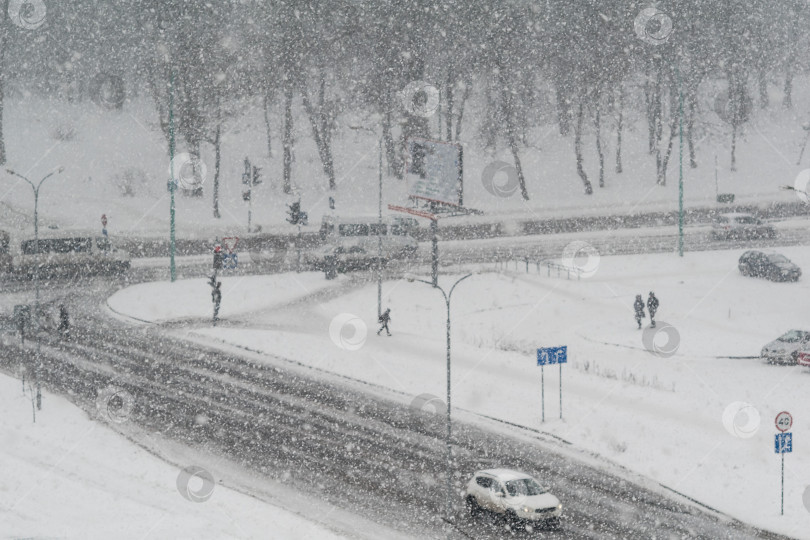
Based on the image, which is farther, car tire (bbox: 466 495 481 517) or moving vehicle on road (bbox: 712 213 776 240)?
moving vehicle on road (bbox: 712 213 776 240)

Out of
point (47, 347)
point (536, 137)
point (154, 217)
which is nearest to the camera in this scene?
point (47, 347)

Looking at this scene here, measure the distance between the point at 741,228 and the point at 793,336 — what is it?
A: 18912 millimetres

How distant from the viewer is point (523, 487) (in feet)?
63.2

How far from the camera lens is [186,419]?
2633 cm

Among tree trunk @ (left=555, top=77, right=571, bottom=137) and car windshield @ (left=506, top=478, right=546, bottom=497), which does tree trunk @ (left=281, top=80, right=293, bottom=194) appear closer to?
tree trunk @ (left=555, top=77, right=571, bottom=137)

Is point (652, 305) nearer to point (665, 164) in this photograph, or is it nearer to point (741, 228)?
point (741, 228)

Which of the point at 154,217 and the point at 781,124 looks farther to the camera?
the point at 781,124

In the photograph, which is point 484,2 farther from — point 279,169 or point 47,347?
point 47,347

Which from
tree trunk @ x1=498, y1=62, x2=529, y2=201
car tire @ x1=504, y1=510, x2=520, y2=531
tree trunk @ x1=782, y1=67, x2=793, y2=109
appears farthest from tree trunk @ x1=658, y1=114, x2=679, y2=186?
car tire @ x1=504, y1=510, x2=520, y2=531

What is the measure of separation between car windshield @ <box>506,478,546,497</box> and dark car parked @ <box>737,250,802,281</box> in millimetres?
26909

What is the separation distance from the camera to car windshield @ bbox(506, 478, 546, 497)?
19109mm

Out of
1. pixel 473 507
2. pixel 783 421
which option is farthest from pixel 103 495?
pixel 783 421

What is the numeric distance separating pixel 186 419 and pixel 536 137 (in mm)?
53483

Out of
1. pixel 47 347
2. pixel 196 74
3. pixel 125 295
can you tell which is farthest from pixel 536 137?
pixel 47 347
